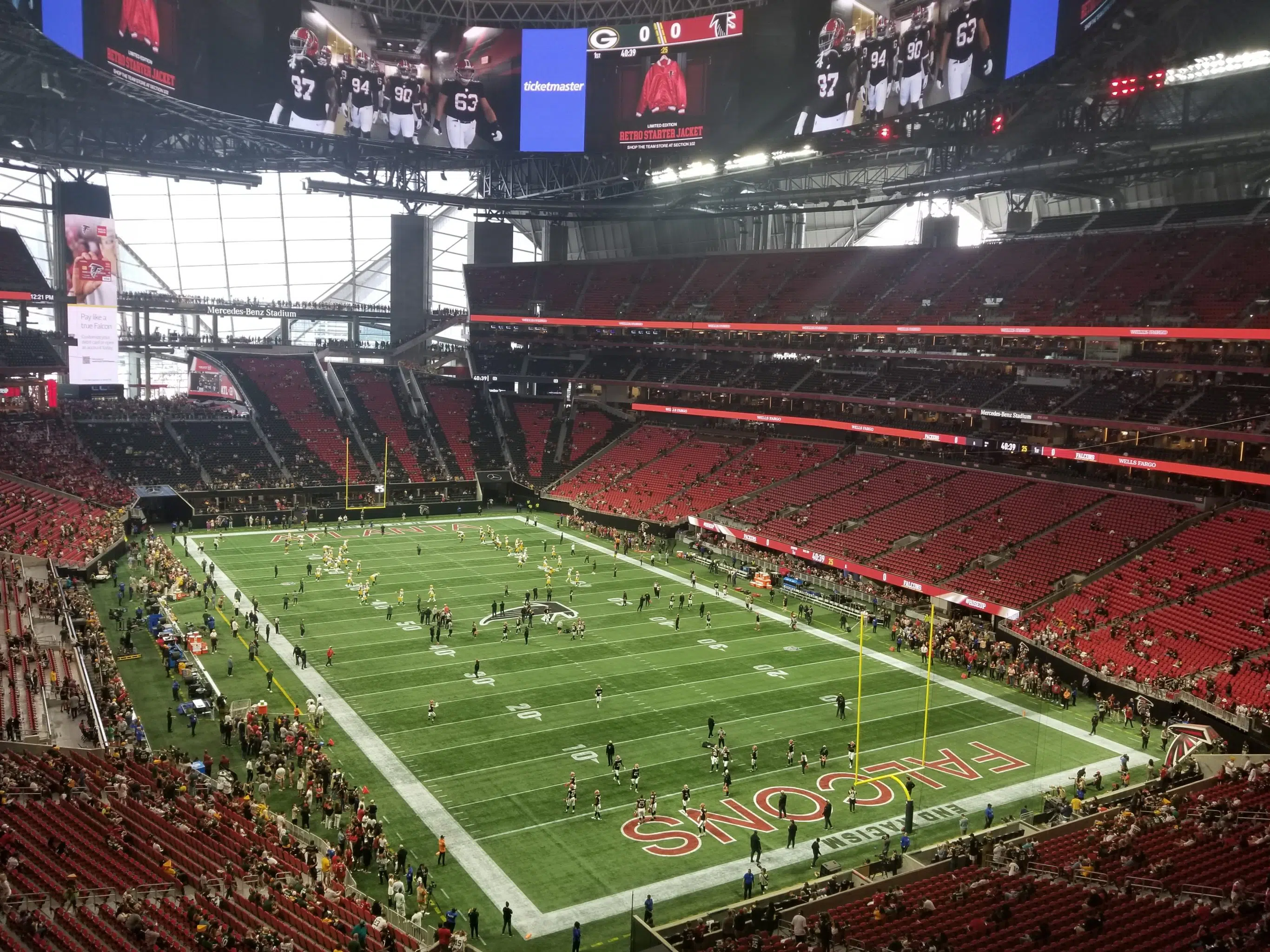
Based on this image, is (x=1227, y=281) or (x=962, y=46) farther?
(x=1227, y=281)

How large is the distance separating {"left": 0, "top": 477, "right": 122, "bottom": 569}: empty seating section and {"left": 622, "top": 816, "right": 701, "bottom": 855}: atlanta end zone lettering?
92.0ft

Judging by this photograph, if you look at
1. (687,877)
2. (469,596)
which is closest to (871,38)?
(469,596)

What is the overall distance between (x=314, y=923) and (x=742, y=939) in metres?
6.98

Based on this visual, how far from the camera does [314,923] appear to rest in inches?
659

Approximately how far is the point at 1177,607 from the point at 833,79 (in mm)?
27680

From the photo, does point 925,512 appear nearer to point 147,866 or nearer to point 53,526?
point 147,866

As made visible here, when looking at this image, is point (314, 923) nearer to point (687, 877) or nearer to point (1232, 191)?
point (687, 877)

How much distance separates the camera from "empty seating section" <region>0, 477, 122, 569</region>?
40531 mm

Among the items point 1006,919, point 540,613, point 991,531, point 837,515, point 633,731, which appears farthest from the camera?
point 837,515

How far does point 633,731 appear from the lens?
28.5 metres

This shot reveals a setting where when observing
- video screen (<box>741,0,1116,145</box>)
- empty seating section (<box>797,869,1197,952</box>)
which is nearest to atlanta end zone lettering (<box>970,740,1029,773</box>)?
empty seating section (<box>797,869,1197,952</box>)

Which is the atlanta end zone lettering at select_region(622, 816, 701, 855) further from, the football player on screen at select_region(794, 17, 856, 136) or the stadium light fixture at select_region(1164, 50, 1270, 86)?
the football player on screen at select_region(794, 17, 856, 136)

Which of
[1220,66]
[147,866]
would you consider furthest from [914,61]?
[147,866]

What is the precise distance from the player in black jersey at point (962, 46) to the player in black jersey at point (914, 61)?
86 centimetres
